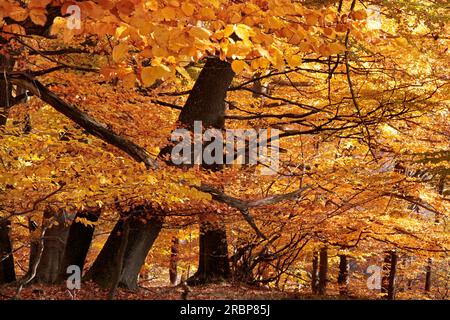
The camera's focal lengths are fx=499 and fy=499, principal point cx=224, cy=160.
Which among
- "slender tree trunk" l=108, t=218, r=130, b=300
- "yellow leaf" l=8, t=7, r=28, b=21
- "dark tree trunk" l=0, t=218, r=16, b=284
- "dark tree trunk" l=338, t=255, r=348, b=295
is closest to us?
"yellow leaf" l=8, t=7, r=28, b=21

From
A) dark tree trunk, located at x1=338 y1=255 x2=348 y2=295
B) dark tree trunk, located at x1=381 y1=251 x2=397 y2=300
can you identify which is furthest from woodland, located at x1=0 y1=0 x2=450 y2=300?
dark tree trunk, located at x1=338 y1=255 x2=348 y2=295

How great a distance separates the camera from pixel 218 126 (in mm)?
10398

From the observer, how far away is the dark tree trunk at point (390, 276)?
14.6 meters

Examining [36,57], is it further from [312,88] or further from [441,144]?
[441,144]

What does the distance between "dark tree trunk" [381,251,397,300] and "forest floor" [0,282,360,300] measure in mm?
4795

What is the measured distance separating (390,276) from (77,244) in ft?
30.1

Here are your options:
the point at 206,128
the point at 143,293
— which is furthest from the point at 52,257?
Answer: the point at 206,128

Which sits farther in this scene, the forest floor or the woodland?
the forest floor

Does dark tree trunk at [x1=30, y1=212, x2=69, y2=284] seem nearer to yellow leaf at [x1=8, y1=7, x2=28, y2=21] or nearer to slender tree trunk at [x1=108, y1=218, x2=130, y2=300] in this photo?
slender tree trunk at [x1=108, y1=218, x2=130, y2=300]

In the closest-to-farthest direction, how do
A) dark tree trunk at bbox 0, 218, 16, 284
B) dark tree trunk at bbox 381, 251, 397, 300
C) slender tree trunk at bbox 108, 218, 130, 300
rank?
slender tree trunk at bbox 108, 218, 130, 300 → dark tree trunk at bbox 0, 218, 16, 284 → dark tree trunk at bbox 381, 251, 397, 300

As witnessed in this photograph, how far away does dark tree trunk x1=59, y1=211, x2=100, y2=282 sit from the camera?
1131 centimetres

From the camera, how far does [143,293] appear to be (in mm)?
10453

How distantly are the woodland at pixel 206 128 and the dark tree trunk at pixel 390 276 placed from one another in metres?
0.15

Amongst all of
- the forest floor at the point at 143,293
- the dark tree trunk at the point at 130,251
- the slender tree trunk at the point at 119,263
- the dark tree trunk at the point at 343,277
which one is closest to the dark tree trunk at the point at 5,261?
the forest floor at the point at 143,293
